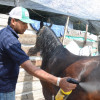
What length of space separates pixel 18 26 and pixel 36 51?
1.88 m

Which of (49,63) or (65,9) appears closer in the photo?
(49,63)

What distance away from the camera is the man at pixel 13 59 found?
1.47 m

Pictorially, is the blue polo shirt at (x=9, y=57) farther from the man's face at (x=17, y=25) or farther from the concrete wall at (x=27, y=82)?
the concrete wall at (x=27, y=82)

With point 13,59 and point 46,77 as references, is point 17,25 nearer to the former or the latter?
point 13,59

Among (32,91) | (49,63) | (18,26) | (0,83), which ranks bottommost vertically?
(32,91)

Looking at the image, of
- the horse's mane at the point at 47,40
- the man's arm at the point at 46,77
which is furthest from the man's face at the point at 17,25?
the horse's mane at the point at 47,40

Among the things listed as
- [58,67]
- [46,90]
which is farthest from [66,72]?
[46,90]

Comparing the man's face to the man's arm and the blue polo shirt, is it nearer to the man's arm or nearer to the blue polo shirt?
the blue polo shirt

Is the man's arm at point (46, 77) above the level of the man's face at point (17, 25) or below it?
below

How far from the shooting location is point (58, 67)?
258cm

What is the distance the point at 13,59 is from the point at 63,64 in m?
1.20

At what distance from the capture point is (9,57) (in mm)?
1626

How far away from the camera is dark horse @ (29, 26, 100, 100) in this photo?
1.90 m

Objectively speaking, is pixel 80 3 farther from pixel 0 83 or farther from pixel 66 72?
pixel 0 83
